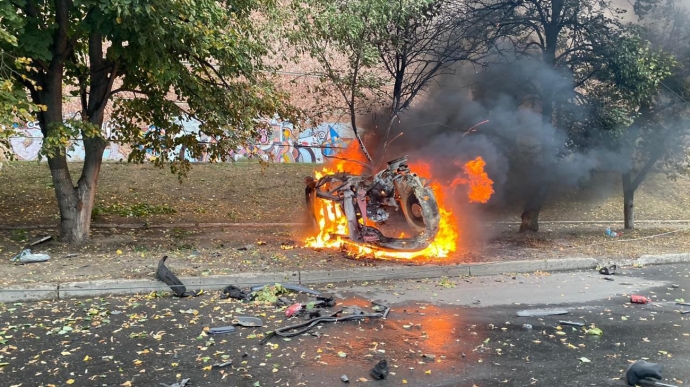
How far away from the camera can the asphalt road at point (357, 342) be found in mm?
4562

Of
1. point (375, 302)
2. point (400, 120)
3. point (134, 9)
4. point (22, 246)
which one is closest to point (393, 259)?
point (375, 302)

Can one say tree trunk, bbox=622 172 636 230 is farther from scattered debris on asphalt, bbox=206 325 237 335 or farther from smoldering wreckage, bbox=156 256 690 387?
scattered debris on asphalt, bbox=206 325 237 335

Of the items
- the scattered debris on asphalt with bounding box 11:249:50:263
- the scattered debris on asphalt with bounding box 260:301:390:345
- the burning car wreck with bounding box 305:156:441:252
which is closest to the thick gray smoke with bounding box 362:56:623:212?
the burning car wreck with bounding box 305:156:441:252

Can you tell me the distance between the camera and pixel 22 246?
9.12 m

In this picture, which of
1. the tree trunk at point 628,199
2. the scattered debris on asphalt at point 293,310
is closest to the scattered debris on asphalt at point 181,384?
the scattered debris on asphalt at point 293,310

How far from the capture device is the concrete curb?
22.5 ft

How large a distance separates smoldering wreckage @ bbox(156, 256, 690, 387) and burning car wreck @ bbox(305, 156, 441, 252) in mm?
1912

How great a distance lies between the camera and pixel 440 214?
951cm

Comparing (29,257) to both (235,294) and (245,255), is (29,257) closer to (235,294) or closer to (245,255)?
(245,255)

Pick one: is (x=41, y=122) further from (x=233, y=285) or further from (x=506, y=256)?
(x=506, y=256)

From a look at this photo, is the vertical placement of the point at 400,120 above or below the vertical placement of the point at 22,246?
above

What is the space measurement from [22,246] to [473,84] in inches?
406

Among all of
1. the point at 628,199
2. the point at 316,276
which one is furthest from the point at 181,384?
the point at 628,199

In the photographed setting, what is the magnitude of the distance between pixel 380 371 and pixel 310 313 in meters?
1.82
